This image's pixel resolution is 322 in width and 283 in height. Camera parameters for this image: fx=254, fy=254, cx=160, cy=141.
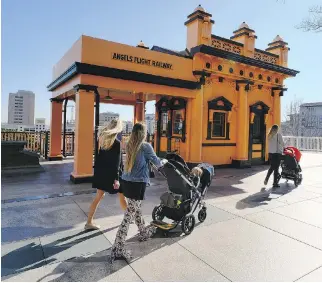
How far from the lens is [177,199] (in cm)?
437

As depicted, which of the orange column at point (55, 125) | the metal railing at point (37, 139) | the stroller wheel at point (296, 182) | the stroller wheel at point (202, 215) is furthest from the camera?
the metal railing at point (37, 139)

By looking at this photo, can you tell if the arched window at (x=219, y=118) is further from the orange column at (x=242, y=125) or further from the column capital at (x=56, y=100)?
the column capital at (x=56, y=100)

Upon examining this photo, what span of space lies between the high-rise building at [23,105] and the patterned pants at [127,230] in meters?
65.4

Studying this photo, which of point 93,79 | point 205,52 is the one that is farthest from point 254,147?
point 93,79

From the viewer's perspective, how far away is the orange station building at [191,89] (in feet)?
26.5

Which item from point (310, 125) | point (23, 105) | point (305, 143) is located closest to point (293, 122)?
point (310, 125)

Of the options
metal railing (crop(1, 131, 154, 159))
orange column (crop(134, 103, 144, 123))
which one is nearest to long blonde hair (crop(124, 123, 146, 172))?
metal railing (crop(1, 131, 154, 159))

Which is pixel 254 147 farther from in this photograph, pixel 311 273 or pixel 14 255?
pixel 14 255

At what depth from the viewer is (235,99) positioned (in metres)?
12.1

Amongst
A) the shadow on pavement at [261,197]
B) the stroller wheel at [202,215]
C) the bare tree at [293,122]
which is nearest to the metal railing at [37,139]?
the shadow on pavement at [261,197]

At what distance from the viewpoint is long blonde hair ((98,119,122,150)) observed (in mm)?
4070

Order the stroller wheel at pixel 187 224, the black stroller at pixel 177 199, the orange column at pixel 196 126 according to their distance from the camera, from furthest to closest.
Result: the orange column at pixel 196 126 → the black stroller at pixel 177 199 → the stroller wheel at pixel 187 224

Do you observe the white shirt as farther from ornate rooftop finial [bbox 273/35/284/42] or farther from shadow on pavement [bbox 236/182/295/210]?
ornate rooftop finial [bbox 273/35/284/42]

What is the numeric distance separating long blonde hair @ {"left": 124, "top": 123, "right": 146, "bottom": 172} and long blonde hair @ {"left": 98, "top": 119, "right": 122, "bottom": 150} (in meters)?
0.55
